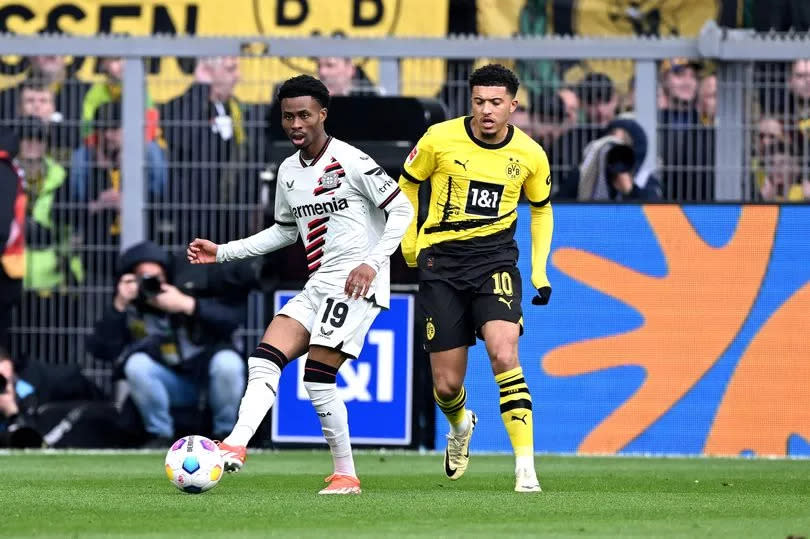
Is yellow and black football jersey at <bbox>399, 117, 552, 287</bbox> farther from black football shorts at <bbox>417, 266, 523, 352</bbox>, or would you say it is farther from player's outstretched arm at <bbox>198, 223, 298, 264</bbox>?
player's outstretched arm at <bbox>198, 223, 298, 264</bbox>

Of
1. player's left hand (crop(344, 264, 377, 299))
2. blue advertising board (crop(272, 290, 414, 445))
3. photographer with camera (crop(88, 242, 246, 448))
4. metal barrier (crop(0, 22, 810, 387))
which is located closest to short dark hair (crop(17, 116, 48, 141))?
metal barrier (crop(0, 22, 810, 387))

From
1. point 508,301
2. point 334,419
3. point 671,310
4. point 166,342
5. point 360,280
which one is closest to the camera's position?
point 360,280

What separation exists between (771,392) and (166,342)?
428cm

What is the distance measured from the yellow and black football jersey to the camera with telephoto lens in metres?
3.82

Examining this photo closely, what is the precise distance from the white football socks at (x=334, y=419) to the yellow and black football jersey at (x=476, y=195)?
1.01m

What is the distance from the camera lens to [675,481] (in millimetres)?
10367

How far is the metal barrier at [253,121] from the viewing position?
44.2ft

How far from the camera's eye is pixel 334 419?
9.11m

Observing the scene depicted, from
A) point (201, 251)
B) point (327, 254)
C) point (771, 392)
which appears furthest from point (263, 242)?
point (771, 392)

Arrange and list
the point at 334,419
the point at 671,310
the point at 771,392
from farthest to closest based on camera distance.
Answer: the point at 671,310 < the point at 771,392 < the point at 334,419

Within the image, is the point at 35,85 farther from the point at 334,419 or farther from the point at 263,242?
the point at 334,419

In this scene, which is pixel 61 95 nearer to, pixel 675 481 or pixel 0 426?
pixel 0 426

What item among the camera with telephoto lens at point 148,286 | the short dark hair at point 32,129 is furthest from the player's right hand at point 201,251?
the short dark hair at point 32,129

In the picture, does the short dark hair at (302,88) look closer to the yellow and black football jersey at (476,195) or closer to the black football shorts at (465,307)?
the yellow and black football jersey at (476,195)
